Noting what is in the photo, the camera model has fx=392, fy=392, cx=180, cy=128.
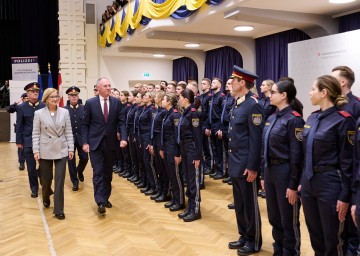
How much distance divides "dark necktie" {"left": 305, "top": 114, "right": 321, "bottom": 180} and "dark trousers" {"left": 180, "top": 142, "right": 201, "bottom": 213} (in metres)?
1.75

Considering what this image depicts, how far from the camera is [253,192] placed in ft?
10.3

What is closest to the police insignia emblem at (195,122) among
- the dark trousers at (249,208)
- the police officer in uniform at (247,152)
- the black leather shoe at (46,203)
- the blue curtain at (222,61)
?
the police officer in uniform at (247,152)

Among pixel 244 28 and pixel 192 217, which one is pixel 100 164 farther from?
pixel 244 28

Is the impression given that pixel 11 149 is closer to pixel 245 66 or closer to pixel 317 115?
pixel 245 66

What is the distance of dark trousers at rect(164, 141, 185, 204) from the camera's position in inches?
172

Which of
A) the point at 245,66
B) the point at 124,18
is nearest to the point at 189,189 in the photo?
the point at 245,66

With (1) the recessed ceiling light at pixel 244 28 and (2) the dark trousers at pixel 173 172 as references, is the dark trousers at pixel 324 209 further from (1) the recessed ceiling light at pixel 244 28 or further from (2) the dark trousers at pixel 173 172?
(1) the recessed ceiling light at pixel 244 28

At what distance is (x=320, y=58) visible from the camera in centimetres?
564

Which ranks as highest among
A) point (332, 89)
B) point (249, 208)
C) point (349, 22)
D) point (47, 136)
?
point (349, 22)

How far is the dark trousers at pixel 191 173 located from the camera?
4.05 metres

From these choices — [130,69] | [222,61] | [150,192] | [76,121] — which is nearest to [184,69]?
[130,69]

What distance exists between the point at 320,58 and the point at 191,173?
9.46ft

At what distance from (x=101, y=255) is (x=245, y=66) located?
6.07 metres

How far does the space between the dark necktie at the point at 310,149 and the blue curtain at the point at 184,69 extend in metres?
9.15
